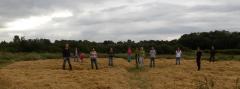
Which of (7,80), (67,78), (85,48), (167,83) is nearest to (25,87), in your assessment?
(7,80)

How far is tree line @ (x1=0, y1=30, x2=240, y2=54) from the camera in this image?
80.2 m

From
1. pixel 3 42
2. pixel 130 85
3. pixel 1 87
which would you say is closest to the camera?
pixel 1 87

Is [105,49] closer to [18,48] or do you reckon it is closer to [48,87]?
[18,48]

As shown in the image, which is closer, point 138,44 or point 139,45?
point 139,45

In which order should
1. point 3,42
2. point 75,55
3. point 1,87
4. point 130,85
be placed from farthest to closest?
1. point 3,42
2. point 75,55
3. point 130,85
4. point 1,87

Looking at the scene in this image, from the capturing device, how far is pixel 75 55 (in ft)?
138

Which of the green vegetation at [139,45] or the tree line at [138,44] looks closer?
the green vegetation at [139,45]

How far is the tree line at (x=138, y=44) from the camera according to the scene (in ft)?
263

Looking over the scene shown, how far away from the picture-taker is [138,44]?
9188 centimetres

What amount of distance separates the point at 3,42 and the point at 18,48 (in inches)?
653

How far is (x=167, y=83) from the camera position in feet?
75.6

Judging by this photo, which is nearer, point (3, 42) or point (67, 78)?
point (67, 78)

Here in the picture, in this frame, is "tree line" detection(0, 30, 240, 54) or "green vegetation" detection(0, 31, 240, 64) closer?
"green vegetation" detection(0, 31, 240, 64)

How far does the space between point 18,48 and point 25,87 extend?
62697mm
